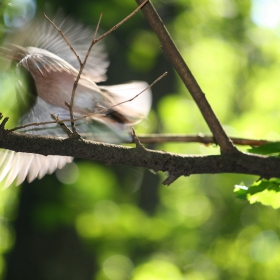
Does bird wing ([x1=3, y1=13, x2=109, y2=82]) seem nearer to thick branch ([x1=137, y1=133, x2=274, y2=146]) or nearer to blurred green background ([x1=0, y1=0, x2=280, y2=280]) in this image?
thick branch ([x1=137, y1=133, x2=274, y2=146])

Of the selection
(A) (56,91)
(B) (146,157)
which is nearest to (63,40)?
(A) (56,91)

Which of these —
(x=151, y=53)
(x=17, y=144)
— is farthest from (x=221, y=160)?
(x=151, y=53)

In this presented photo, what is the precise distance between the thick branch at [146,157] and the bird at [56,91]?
14 cm

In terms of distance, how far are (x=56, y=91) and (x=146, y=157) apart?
2.18ft

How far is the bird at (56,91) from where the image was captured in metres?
1.34

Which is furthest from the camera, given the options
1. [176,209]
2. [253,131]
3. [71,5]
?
[176,209]

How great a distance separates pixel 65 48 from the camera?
1.52 meters

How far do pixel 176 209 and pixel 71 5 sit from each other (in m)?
2.23

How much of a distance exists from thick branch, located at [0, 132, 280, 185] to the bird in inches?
5.3

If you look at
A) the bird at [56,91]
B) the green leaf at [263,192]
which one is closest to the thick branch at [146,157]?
the green leaf at [263,192]

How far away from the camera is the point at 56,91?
64.7 inches

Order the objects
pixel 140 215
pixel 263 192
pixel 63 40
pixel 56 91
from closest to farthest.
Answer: pixel 263 192
pixel 63 40
pixel 56 91
pixel 140 215

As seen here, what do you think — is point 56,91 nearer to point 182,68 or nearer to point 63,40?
point 63,40

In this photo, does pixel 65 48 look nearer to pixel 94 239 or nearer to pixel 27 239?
pixel 94 239
